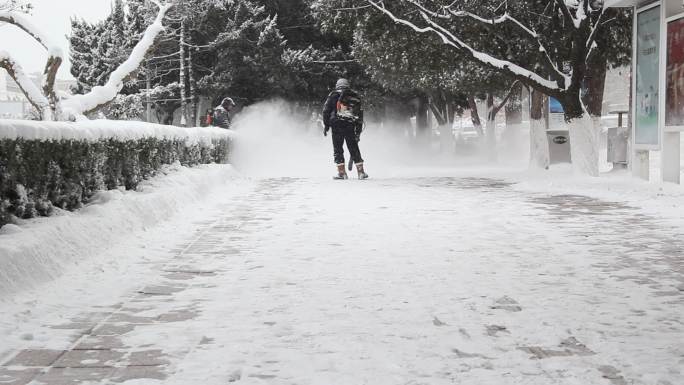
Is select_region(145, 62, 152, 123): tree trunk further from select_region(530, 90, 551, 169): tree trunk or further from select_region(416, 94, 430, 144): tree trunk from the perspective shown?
select_region(530, 90, 551, 169): tree trunk

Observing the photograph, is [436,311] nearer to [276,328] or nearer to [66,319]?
[276,328]

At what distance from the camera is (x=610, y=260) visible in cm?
650

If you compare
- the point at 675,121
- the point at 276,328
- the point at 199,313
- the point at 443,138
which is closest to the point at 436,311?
the point at 276,328

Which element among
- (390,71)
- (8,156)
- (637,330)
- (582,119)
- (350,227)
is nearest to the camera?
(637,330)

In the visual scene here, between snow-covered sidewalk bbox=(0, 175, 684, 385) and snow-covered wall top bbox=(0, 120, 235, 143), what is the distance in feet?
3.66

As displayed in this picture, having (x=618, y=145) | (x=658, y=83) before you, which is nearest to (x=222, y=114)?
(x=618, y=145)

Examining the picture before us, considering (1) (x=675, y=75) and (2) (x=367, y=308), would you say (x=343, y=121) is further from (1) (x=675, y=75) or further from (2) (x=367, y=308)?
(2) (x=367, y=308)

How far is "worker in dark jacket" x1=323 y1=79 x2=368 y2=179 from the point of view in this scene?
53.1 feet

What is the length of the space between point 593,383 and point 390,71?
25.6 m

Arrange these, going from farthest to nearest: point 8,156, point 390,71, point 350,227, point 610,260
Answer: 1. point 390,71
2. point 350,227
3. point 610,260
4. point 8,156

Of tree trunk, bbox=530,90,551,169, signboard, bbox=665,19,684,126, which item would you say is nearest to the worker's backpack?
signboard, bbox=665,19,684,126

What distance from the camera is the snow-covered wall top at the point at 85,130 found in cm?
614

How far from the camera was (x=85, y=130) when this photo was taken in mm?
7723

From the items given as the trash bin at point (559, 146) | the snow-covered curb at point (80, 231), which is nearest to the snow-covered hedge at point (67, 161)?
the snow-covered curb at point (80, 231)
